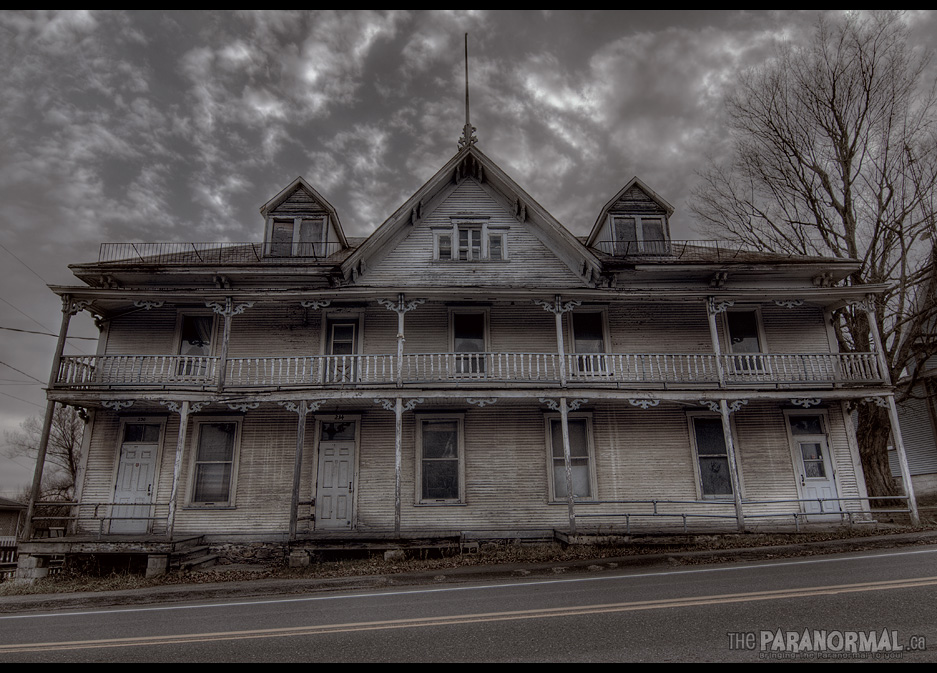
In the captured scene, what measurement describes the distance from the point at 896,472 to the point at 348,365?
92.0 ft

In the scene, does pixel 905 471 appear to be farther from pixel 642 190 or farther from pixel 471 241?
pixel 471 241

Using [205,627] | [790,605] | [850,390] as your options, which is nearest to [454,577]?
[205,627]

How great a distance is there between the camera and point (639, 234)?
18.2 meters

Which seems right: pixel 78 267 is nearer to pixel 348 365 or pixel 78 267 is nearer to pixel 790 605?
pixel 348 365

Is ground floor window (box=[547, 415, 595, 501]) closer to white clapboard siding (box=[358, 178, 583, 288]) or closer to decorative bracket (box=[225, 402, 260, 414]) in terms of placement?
white clapboard siding (box=[358, 178, 583, 288])

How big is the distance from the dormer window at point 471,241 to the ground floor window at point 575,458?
17.4 ft

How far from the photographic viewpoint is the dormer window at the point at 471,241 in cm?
1688

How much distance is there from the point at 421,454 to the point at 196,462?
6.13 meters

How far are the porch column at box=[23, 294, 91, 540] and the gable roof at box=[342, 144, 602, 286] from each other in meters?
7.04

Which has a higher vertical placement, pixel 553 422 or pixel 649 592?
pixel 553 422

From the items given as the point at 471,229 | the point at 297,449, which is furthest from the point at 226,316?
the point at 471,229

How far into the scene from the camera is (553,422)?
15562mm

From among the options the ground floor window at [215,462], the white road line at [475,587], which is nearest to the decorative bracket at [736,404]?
the white road line at [475,587]
